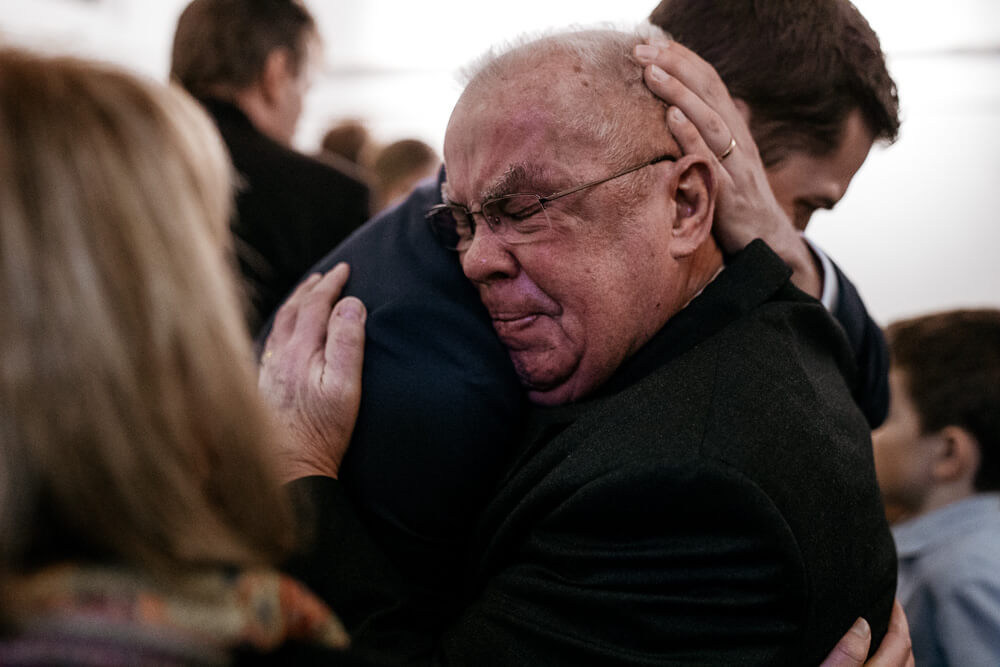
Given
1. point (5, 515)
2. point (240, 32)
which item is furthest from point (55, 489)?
point (240, 32)

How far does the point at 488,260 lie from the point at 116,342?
2.53 feet

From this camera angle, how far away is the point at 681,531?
1.11 metres

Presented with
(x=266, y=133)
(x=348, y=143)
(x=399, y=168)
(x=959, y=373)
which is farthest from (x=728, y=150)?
(x=348, y=143)

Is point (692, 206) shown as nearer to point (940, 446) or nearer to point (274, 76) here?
point (940, 446)

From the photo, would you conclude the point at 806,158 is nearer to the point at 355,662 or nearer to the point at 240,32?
the point at 355,662

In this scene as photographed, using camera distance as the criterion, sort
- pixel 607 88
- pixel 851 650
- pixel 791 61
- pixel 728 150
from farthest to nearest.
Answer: pixel 791 61
pixel 728 150
pixel 607 88
pixel 851 650

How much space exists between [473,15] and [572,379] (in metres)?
4.69

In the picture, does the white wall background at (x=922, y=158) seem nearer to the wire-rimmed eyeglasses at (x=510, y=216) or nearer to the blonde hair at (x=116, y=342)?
the wire-rimmed eyeglasses at (x=510, y=216)

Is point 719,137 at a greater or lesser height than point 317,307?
greater

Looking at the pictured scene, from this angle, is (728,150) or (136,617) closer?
(136,617)

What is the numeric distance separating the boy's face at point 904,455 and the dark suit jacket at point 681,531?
109 centimetres

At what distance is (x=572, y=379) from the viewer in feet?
4.63

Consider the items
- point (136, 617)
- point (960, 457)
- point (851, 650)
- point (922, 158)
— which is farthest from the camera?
point (922, 158)

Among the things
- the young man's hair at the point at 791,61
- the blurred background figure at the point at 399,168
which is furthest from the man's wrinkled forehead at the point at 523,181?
the blurred background figure at the point at 399,168
